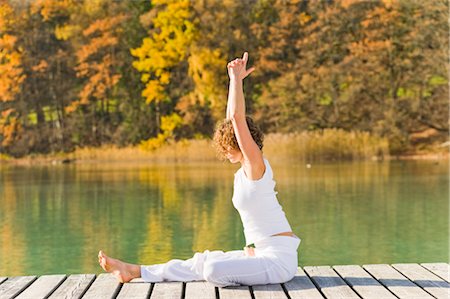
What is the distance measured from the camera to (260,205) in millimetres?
3576

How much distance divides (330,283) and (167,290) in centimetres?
75

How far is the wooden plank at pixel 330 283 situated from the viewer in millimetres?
3518

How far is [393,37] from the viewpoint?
76.3ft

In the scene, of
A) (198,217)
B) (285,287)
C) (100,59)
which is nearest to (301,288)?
(285,287)

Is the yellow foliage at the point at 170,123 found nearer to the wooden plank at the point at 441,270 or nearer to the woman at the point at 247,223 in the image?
the wooden plank at the point at 441,270

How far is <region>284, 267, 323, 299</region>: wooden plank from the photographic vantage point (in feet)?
11.4

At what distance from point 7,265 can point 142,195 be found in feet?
17.1

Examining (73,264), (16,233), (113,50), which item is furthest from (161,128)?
(73,264)

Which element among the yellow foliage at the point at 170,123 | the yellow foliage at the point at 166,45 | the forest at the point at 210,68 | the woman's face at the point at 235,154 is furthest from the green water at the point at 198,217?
the yellow foliage at the point at 166,45

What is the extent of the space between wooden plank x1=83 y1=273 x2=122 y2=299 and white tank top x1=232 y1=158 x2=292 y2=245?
0.67m

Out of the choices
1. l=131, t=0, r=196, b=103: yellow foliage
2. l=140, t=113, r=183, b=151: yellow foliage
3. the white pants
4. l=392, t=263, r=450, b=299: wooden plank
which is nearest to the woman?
the white pants

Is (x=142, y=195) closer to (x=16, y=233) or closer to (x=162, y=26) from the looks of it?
(x=16, y=233)

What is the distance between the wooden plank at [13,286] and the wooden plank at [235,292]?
36.7 inches

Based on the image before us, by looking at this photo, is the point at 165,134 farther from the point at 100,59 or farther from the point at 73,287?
the point at 73,287
